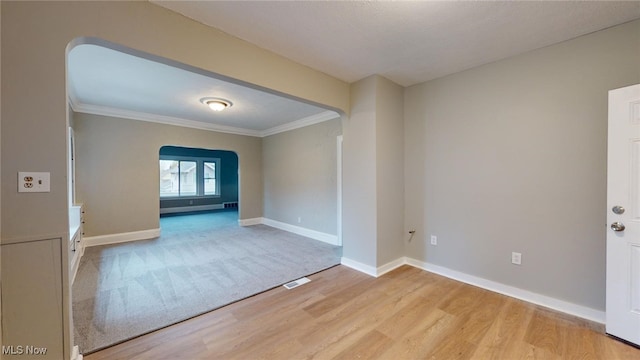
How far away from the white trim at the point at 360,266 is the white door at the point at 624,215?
2016mm

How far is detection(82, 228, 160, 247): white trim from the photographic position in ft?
14.5

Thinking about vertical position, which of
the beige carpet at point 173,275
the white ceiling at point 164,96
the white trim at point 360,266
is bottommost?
the beige carpet at point 173,275

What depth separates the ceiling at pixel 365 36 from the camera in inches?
72.7

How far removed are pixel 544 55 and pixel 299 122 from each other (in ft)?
13.2

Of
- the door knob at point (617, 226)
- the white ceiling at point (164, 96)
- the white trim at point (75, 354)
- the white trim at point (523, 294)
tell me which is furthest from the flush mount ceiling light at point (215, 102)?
the door knob at point (617, 226)

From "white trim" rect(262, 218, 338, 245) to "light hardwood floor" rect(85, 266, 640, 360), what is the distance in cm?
203

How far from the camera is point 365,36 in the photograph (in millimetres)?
2236

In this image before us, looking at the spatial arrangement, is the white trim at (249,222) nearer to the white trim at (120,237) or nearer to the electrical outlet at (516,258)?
the white trim at (120,237)

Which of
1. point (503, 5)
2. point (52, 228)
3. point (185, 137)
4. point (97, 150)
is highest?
point (503, 5)

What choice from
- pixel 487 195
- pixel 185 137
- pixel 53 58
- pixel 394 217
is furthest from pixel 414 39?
pixel 185 137

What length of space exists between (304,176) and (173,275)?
121 inches

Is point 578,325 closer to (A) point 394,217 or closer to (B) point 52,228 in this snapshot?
(A) point 394,217

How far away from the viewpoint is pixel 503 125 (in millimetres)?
2643

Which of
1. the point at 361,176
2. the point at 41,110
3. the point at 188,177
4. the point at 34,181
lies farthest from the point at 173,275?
the point at 188,177
